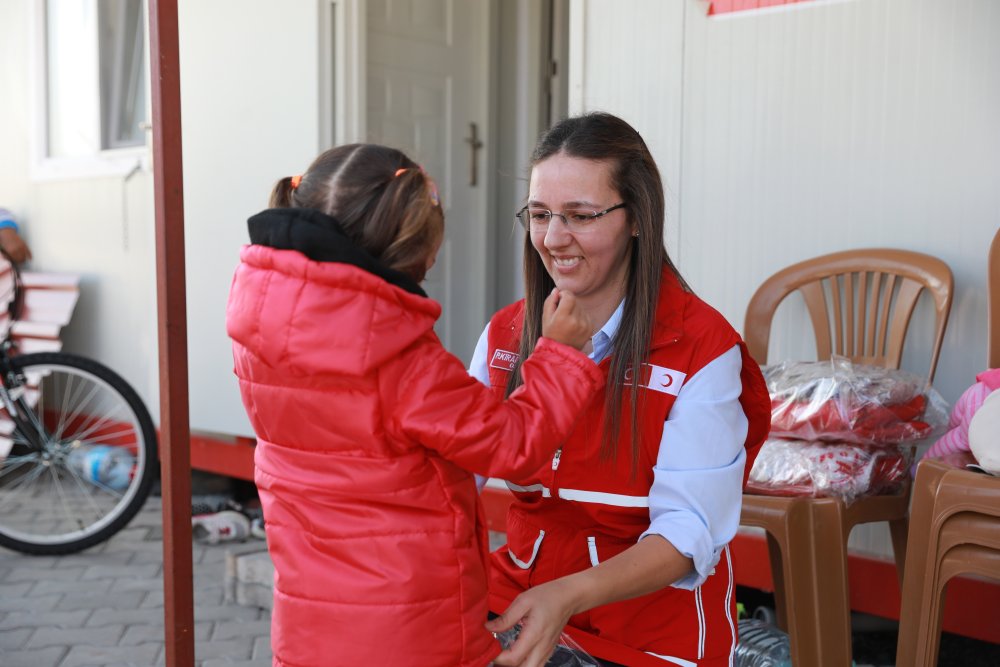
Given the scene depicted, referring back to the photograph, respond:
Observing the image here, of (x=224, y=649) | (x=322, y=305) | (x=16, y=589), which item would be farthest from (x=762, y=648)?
(x=16, y=589)

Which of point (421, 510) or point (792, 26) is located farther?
point (792, 26)

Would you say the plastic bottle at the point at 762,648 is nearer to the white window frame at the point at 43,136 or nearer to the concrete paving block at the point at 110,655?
the concrete paving block at the point at 110,655

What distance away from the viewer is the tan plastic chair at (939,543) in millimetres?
1941

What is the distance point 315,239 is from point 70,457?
378 centimetres

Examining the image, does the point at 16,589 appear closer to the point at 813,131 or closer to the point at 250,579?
the point at 250,579

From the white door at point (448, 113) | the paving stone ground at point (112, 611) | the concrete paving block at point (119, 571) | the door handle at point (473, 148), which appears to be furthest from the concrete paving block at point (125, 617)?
the door handle at point (473, 148)

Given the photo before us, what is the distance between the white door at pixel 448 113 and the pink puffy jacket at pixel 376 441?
338 cm

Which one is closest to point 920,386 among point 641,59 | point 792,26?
point 792,26

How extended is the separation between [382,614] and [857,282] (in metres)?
2.16

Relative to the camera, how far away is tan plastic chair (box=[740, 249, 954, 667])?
85.3 inches

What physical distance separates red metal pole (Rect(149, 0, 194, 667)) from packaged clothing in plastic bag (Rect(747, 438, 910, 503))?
122 centimetres

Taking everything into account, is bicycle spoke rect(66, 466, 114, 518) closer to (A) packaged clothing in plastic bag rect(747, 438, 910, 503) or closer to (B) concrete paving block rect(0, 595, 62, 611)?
(B) concrete paving block rect(0, 595, 62, 611)

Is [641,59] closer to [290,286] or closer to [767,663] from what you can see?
[767,663]

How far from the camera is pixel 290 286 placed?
3.94ft
